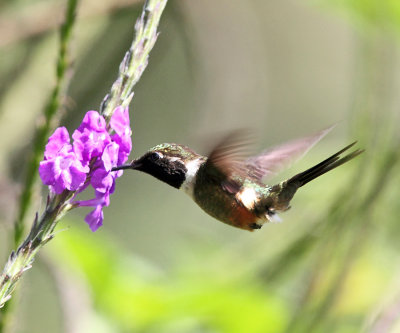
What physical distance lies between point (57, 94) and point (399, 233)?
6.66ft

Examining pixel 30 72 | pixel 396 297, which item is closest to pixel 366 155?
pixel 396 297

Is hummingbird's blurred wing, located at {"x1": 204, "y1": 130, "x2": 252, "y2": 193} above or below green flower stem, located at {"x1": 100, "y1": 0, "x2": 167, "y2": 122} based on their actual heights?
below

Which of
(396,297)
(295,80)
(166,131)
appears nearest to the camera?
(396,297)

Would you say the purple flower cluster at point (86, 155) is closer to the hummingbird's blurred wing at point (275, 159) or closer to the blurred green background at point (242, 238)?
the blurred green background at point (242, 238)

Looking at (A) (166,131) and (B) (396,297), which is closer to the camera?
(B) (396,297)

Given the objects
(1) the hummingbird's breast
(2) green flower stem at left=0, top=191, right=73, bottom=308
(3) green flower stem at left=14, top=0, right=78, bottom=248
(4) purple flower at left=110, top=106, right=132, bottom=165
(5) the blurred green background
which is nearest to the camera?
(2) green flower stem at left=0, top=191, right=73, bottom=308

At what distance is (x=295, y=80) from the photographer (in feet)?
22.1

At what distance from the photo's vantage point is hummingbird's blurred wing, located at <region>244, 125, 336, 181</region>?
202 cm

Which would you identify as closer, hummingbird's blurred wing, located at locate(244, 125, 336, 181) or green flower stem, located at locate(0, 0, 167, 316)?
green flower stem, located at locate(0, 0, 167, 316)

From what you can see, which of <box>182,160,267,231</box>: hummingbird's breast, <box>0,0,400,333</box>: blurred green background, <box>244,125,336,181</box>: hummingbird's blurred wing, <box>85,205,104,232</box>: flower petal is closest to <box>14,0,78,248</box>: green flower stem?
<box>0,0,400,333</box>: blurred green background

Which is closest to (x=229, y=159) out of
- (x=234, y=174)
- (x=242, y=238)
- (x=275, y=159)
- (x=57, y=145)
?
(x=234, y=174)

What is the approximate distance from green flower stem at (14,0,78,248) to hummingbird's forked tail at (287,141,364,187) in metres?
0.65

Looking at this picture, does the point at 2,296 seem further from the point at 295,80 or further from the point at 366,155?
the point at 295,80

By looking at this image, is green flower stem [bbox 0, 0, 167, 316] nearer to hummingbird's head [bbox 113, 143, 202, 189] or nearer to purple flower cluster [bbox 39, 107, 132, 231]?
purple flower cluster [bbox 39, 107, 132, 231]
